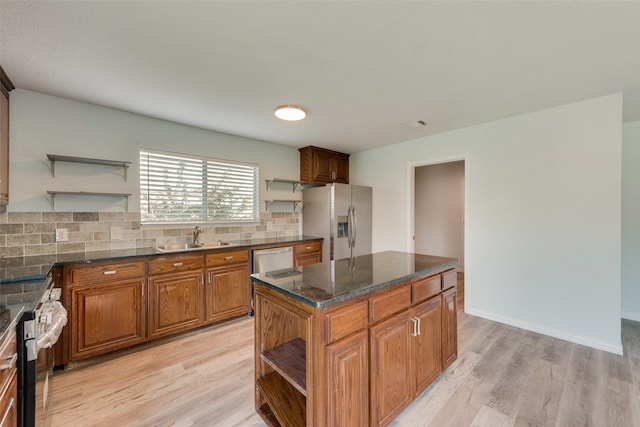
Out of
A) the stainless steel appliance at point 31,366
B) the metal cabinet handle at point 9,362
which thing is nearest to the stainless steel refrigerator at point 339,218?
the stainless steel appliance at point 31,366

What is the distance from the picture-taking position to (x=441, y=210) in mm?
5551

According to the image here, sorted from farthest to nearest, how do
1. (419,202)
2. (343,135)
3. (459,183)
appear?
(419,202), (459,183), (343,135)

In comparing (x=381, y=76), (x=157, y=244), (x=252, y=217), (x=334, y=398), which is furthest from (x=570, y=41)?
(x=157, y=244)

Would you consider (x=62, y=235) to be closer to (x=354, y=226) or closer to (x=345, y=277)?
(x=345, y=277)

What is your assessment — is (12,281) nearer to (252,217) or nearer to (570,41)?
(252,217)

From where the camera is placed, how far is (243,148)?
12.5 ft

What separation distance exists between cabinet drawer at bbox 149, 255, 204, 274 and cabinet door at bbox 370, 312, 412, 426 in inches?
83.4

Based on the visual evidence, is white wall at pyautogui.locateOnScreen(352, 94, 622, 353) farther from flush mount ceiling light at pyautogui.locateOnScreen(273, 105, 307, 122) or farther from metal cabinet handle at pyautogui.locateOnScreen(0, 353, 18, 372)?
metal cabinet handle at pyautogui.locateOnScreen(0, 353, 18, 372)

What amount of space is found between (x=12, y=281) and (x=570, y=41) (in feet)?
12.4

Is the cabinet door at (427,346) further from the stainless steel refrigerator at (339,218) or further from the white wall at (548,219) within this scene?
the stainless steel refrigerator at (339,218)

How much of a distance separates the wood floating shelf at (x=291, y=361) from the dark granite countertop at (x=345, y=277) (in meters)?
0.44

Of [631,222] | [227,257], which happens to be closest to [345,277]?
[227,257]

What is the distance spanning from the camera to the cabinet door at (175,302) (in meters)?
2.56

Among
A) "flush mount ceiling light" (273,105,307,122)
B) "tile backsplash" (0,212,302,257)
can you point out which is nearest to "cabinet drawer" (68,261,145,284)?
"tile backsplash" (0,212,302,257)
